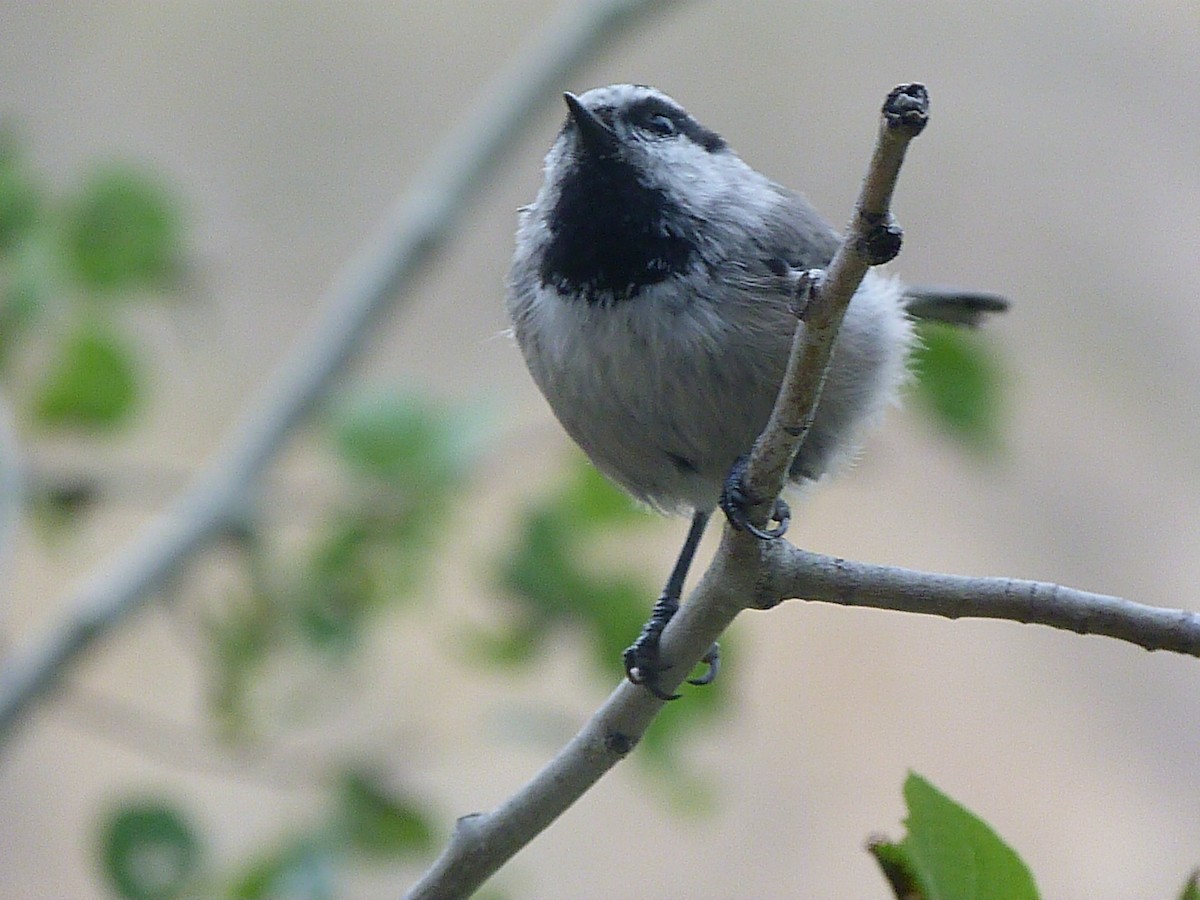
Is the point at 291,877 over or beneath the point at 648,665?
beneath

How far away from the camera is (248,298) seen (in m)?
3.30

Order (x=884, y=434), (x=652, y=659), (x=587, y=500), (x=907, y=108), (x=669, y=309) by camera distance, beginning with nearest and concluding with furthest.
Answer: (x=907, y=108)
(x=652, y=659)
(x=669, y=309)
(x=587, y=500)
(x=884, y=434)

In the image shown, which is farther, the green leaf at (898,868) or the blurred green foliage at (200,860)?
the blurred green foliage at (200,860)

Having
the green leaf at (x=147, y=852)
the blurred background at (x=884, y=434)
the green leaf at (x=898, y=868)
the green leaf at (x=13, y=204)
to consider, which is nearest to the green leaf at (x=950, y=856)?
the green leaf at (x=898, y=868)

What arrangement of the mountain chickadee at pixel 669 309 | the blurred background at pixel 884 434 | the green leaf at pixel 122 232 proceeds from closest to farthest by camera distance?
the mountain chickadee at pixel 669 309 → the green leaf at pixel 122 232 → the blurred background at pixel 884 434

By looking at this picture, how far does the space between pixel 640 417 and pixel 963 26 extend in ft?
7.83

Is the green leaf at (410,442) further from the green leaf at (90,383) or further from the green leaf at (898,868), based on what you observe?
the green leaf at (898,868)

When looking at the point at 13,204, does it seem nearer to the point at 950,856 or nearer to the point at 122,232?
the point at 122,232

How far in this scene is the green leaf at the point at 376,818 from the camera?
5.59 ft

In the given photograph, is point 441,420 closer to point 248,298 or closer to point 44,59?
point 248,298

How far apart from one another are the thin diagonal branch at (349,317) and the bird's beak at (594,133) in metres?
0.82

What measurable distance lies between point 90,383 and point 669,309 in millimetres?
966

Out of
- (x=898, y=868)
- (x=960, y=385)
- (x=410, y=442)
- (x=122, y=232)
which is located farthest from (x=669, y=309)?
(x=122, y=232)

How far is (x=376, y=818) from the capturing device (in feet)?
5.60
